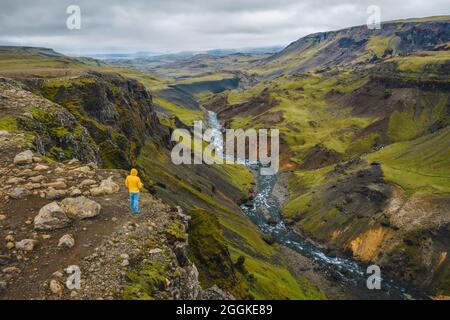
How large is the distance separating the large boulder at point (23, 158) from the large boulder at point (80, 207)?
5838 mm

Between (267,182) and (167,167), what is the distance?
4990 cm

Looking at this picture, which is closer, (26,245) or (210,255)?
(26,245)

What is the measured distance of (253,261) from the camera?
2739 inches

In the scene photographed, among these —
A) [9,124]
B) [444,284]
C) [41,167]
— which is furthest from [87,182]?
[444,284]

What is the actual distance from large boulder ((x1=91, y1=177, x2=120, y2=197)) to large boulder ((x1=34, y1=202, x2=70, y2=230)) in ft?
12.4

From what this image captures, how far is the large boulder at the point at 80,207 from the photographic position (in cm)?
2491

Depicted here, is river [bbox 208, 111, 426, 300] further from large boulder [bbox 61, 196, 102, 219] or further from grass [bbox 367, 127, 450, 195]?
large boulder [bbox 61, 196, 102, 219]

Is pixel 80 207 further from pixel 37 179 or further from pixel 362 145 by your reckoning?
pixel 362 145

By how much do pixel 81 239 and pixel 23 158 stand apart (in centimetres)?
944

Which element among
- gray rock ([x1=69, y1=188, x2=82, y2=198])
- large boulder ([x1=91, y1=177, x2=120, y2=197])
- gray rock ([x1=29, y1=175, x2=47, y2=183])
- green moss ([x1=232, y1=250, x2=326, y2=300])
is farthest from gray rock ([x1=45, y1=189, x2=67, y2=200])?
green moss ([x1=232, y1=250, x2=326, y2=300])

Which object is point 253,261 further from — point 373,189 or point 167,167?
point 373,189

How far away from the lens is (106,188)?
28.5 metres

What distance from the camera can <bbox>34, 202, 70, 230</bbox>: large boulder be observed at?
23.3m
